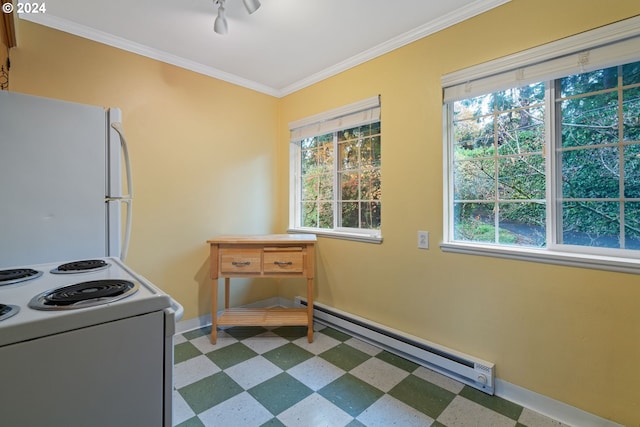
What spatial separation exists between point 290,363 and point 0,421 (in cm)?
168

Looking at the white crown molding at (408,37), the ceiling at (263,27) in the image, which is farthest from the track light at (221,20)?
the white crown molding at (408,37)

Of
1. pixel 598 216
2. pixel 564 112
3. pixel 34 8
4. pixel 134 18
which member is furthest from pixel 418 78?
pixel 34 8

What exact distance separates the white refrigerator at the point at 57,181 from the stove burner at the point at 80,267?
222 mm

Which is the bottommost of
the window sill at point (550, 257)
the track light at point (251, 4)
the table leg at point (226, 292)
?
the table leg at point (226, 292)

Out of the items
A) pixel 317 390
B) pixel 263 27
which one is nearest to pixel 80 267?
pixel 317 390

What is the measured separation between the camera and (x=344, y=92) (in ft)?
8.47

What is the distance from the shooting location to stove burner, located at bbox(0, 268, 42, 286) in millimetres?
915

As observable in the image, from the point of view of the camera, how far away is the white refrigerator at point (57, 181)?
1214 mm

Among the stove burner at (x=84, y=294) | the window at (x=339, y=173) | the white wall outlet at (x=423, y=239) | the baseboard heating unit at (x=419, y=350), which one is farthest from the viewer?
the window at (x=339, y=173)

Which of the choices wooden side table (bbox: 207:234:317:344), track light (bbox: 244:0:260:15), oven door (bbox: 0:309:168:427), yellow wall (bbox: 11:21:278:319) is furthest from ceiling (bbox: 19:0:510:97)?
oven door (bbox: 0:309:168:427)

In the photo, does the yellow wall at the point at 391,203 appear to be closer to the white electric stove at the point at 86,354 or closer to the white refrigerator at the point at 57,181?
the white refrigerator at the point at 57,181

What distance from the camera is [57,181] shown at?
1.31 metres

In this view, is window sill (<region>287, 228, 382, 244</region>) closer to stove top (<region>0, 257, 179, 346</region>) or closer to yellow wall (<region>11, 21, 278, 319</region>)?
yellow wall (<region>11, 21, 278, 319</region>)

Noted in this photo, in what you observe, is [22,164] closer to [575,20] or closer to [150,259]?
[150,259]
